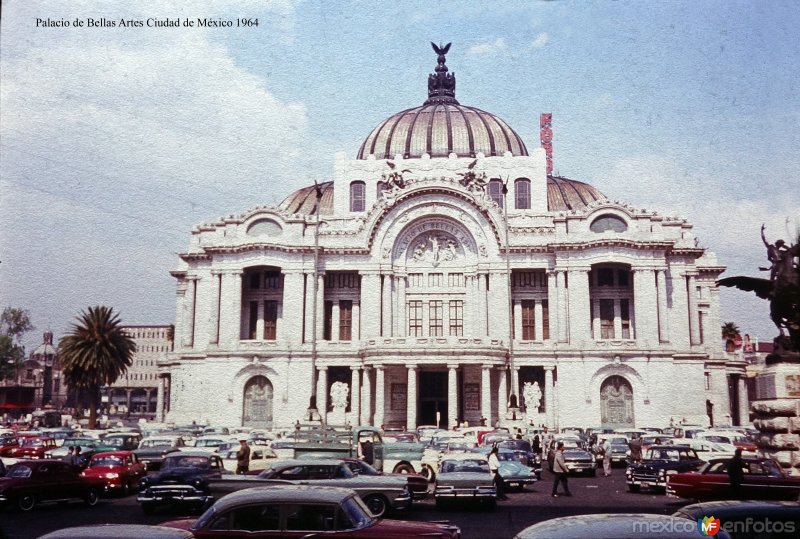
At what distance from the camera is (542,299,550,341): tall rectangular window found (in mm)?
67188

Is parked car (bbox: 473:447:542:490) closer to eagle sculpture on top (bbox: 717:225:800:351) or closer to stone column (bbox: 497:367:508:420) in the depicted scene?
eagle sculpture on top (bbox: 717:225:800:351)

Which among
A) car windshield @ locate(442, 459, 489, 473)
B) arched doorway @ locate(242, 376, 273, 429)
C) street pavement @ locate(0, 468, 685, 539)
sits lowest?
street pavement @ locate(0, 468, 685, 539)

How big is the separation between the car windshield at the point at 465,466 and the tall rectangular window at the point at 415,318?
4216 cm

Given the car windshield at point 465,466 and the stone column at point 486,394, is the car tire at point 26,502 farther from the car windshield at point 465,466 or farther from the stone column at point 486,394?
the stone column at point 486,394

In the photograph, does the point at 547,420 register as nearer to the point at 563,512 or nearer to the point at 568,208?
the point at 568,208

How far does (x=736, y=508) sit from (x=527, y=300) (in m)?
56.8

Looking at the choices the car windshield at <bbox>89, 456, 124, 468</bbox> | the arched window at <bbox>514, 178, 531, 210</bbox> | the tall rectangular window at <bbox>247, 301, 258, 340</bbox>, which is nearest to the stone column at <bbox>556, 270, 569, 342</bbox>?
the arched window at <bbox>514, 178, 531, 210</bbox>

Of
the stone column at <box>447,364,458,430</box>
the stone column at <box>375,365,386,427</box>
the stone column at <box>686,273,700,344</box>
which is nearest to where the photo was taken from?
the stone column at <box>447,364,458,430</box>

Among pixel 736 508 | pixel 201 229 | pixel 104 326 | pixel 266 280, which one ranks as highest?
pixel 201 229

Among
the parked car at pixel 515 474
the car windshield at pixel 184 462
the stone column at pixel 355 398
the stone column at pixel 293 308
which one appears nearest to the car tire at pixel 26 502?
the car windshield at pixel 184 462

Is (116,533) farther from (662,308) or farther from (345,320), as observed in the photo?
(662,308)

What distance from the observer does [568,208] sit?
82.0 meters

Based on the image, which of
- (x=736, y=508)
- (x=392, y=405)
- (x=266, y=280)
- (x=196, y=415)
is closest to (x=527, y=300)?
(x=392, y=405)

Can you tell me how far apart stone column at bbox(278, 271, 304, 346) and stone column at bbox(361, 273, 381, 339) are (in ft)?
17.7
